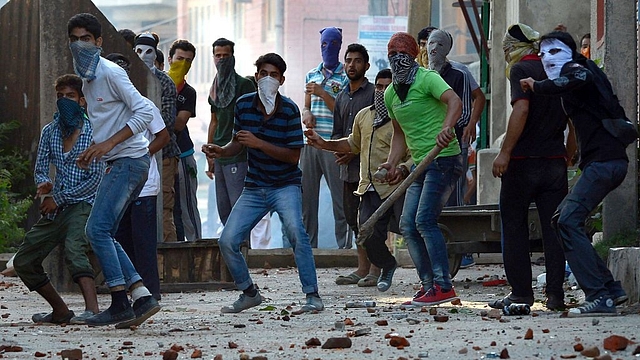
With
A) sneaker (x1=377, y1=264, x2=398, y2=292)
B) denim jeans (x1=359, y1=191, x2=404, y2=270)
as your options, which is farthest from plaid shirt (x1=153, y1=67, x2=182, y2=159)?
sneaker (x1=377, y1=264, x2=398, y2=292)

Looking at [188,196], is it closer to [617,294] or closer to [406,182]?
[406,182]

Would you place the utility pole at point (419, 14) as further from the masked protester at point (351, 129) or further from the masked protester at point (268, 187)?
the masked protester at point (268, 187)

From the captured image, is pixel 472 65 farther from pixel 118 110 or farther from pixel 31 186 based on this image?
pixel 118 110

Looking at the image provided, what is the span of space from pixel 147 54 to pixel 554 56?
5.41 meters

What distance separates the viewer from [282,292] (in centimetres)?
1175

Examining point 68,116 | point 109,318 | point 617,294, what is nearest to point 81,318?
point 109,318

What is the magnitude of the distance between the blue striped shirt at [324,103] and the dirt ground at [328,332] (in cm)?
348

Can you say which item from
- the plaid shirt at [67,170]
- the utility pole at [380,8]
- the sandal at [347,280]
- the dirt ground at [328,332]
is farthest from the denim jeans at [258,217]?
the utility pole at [380,8]

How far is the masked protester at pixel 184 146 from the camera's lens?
1377 centimetres

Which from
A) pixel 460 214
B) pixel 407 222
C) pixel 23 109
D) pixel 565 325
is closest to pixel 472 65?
pixel 23 109

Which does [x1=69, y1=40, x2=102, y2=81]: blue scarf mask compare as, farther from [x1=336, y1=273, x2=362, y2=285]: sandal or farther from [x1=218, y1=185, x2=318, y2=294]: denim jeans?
[x1=336, y1=273, x2=362, y2=285]: sandal

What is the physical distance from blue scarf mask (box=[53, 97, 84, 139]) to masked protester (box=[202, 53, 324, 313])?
835 millimetres

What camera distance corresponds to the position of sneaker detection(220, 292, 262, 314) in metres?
9.60

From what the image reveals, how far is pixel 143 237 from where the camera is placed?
10570 mm
